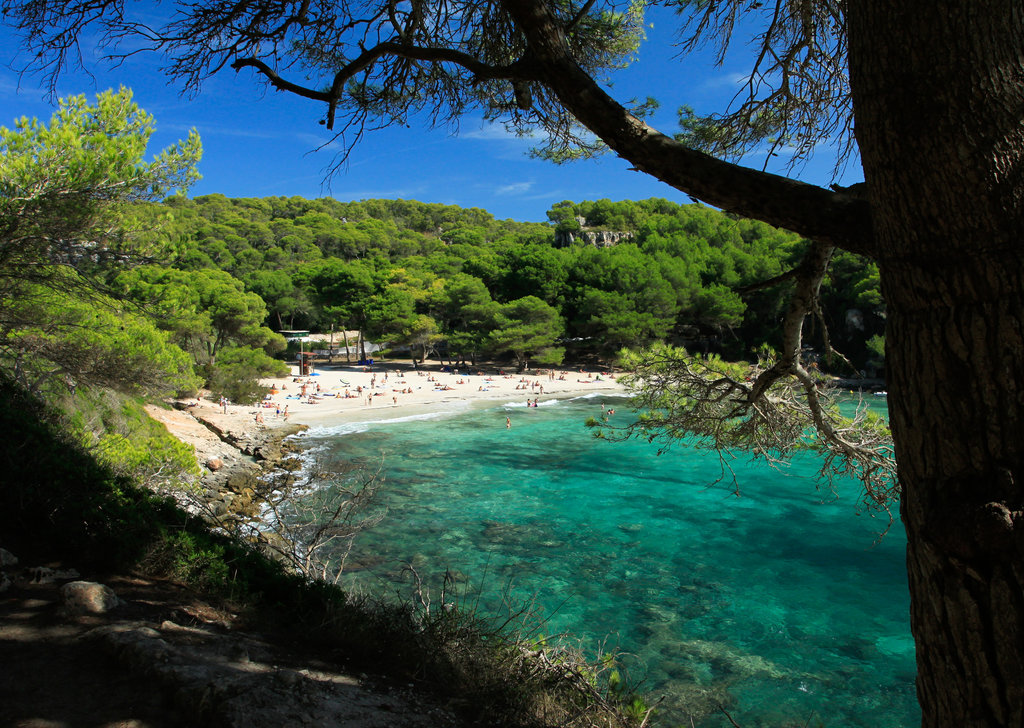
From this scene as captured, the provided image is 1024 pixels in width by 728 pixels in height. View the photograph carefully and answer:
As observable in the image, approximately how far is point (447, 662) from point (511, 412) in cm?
2266

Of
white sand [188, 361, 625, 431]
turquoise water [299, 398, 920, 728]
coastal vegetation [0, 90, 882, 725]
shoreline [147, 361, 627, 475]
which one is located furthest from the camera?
white sand [188, 361, 625, 431]

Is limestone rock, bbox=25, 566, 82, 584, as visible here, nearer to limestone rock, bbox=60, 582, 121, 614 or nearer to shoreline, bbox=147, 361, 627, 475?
limestone rock, bbox=60, 582, 121, 614

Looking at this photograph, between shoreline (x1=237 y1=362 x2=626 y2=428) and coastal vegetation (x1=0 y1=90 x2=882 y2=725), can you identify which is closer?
coastal vegetation (x1=0 y1=90 x2=882 y2=725)

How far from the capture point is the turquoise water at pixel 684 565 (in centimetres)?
714

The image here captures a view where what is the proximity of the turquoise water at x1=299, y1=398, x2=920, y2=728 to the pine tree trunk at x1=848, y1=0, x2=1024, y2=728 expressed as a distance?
392 cm

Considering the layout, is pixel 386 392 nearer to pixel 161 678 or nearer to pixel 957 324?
pixel 161 678

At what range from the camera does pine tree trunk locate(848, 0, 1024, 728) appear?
1.05 m

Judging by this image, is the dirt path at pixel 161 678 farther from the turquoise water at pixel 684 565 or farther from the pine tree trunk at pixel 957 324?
the pine tree trunk at pixel 957 324

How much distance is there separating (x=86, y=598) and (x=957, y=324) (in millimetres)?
3977

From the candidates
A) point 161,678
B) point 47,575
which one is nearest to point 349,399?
point 47,575

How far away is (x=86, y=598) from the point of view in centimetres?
319

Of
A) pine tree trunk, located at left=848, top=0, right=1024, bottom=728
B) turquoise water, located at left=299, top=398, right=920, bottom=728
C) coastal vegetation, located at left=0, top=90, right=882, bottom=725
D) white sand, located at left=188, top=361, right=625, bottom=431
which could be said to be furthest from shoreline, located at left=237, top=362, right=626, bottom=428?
pine tree trunk, located at left=848, top=0, right=1024, bottom=728

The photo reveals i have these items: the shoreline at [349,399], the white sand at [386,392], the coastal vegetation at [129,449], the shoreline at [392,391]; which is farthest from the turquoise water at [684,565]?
the shoreline at [392,391]

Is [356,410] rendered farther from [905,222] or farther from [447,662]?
[905,222]
